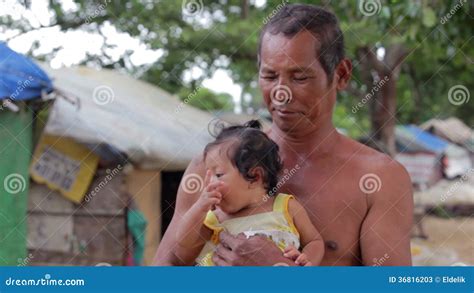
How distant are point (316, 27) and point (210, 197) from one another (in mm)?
478

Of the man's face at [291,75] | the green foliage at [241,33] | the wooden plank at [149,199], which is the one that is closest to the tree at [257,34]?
the green foliage at [241,33]

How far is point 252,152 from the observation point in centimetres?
174

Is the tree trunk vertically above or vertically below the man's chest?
below

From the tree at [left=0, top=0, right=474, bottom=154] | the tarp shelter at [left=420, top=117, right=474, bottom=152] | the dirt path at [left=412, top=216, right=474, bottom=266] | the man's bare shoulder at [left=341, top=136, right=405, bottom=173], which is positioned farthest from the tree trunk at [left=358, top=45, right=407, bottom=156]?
the tarp shelter at [left=420, top=117, right=474, bottom=152]

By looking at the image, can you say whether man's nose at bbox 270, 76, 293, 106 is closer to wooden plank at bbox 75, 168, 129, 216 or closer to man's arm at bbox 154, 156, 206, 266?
man's arm at bbox 154, 156, 206, 266

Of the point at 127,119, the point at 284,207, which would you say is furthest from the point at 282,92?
the point at 127,119

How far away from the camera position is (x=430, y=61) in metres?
6.17

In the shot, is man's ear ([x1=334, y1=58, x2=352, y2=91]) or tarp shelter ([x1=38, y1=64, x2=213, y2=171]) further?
tarp shelter ([x1=38, y1=64, x2=213, y2=171])

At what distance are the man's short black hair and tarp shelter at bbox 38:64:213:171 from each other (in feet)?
10.2

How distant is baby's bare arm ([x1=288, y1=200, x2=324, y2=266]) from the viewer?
68.5 inches

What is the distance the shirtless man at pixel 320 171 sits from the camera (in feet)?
5.87

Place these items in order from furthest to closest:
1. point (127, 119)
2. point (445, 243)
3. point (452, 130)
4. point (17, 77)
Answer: point (452, 130)
point (445, 243)
point (127, 119)
point (17, 77)

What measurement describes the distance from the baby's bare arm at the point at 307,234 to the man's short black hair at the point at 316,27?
34 centimetres

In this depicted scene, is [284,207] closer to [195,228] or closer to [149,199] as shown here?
[195,228]
